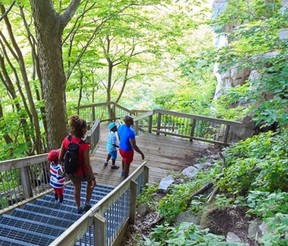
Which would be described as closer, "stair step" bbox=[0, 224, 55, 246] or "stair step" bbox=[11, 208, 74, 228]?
"stair step" bbox=[0, 224, 55, 246]

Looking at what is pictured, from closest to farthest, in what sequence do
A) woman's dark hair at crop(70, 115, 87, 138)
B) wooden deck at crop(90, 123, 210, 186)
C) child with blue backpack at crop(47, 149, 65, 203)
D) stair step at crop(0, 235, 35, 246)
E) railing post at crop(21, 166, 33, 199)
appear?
stair step at crop(0, 235, 35, 246) < woman's dark hair at crop(70, 115, 87, 138) < child with blue backpack at crop(47, 149, 65, 203) < railing post at crop(21, 166, 33, 199) < wooden deck at crop(90, 123, 210, 186)

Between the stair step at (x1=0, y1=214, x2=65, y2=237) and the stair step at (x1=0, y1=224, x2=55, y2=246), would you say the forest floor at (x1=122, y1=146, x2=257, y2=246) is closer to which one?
the stair step at (x1=0, y1=214, x2=65, y2=237)

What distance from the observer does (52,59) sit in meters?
5.22

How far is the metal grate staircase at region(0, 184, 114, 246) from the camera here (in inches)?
126

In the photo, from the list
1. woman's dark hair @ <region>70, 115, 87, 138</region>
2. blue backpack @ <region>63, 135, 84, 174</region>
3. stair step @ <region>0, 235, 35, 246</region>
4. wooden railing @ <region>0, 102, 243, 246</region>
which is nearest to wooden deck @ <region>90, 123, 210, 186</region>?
wooden railing @ <region>0, 102, 243, 246</region>

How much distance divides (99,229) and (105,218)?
383 millimetres

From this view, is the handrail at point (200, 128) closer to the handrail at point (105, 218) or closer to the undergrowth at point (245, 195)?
the undergrowth at point (245, 195)

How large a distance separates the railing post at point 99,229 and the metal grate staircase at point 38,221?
61 cm

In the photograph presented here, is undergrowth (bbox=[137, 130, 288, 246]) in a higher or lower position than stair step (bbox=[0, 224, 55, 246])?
higher

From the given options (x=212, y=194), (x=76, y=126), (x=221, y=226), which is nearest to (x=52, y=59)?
(x=76, y=126)

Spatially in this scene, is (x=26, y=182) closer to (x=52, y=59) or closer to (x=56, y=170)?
(x=56, y=170)

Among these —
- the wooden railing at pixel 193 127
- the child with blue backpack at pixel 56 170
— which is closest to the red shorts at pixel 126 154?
the child with blue backpack at pixel 56 170

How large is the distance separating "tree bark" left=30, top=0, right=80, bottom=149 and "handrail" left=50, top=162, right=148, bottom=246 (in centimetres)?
226

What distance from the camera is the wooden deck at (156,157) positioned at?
22.3ft
